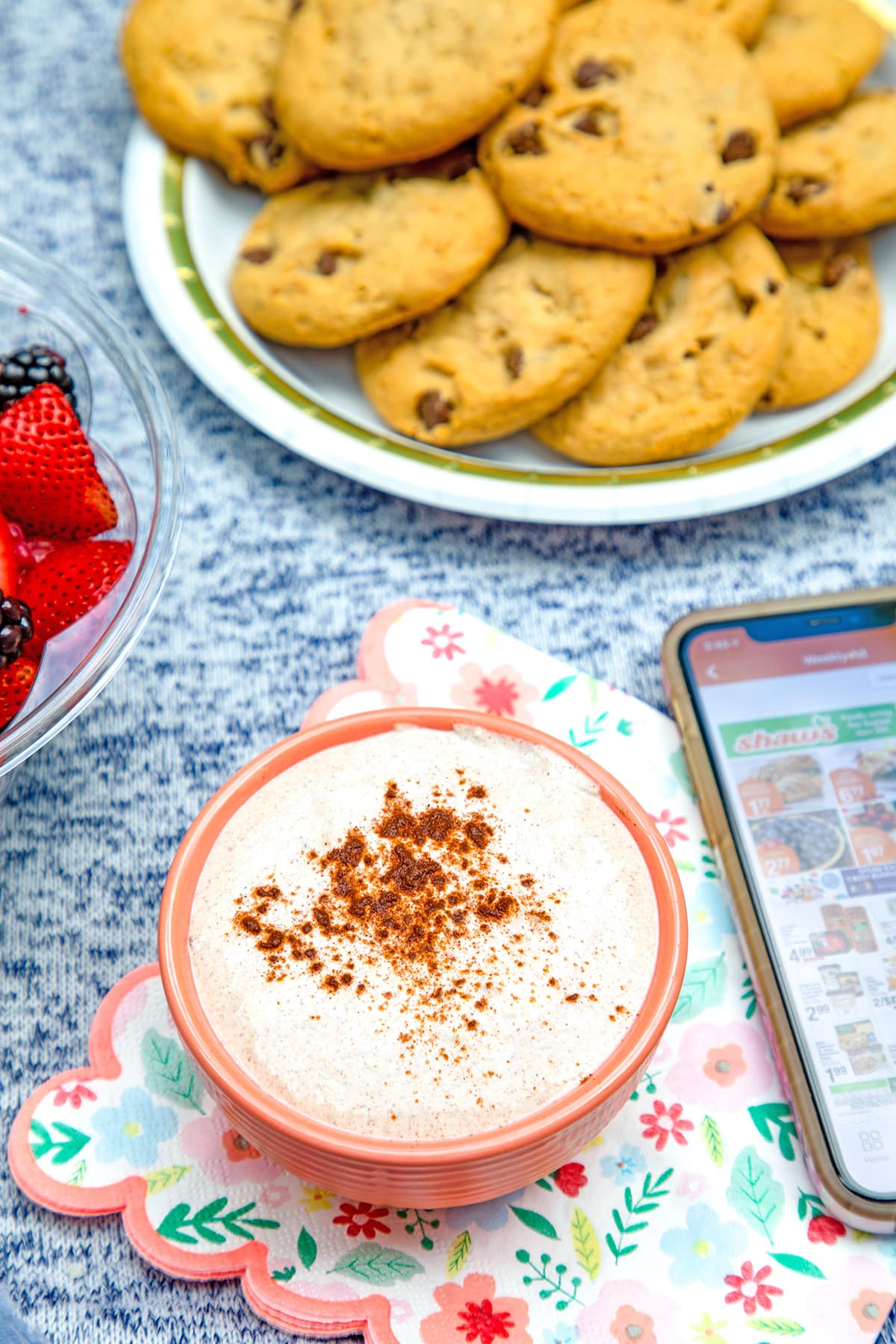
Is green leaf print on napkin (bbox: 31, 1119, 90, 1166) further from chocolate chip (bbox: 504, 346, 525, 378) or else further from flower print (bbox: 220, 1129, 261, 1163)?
chocolate chip (bbox: 504, 346, 525, 378)

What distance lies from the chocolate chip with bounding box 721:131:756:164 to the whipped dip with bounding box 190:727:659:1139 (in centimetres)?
52

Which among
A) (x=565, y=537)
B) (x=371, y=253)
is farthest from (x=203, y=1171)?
(x=371, y=253)

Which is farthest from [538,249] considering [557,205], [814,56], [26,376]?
[26,376]

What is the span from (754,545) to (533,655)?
22cm

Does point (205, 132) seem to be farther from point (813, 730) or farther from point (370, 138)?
point (813, 730)

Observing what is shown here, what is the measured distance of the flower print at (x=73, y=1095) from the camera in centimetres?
65

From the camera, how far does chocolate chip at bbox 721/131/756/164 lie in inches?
34.5

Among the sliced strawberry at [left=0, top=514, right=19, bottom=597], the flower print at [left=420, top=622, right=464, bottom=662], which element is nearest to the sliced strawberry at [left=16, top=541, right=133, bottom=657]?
the sliced strawberry at [left=0, top=514, right=19, bottom=597]

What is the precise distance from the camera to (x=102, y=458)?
79cm

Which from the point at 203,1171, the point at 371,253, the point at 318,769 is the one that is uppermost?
the point at 371,253

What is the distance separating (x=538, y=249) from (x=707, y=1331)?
2.41 ft

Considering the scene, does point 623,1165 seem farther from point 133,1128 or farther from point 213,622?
point 213,622

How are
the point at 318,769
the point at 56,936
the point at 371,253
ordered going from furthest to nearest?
1. the point at 371,253
2. the point at 56,936
3. the point at 318,769

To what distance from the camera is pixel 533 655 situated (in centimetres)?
82
